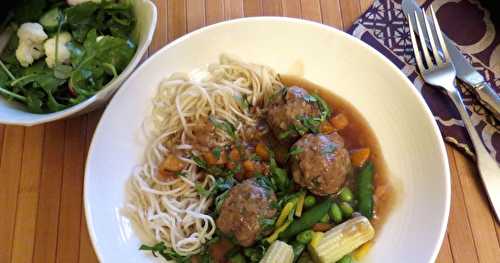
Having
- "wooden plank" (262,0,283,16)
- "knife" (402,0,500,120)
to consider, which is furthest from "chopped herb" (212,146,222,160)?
"knife" (402,0,500,120)

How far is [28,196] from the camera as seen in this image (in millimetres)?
2477

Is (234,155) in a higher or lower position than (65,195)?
higher

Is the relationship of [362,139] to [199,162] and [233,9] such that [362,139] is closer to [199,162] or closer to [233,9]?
[199,162]

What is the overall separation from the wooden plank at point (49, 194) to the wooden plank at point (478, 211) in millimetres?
2015

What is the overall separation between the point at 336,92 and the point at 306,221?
730 mm

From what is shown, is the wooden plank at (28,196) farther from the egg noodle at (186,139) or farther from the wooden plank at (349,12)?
the wooden plank at (349,12)

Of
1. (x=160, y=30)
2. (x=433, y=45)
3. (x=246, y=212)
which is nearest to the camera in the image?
(x=246, y=212)

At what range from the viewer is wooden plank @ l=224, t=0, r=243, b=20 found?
9.30 feet

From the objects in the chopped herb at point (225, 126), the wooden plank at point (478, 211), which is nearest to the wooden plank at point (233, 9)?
the chopped herb at point (225, 126)

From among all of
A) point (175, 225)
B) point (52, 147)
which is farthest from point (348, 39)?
point (52, 147)

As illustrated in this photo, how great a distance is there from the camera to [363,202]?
2.32m

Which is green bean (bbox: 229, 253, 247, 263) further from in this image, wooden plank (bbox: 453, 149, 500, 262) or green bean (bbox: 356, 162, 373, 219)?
wooden plank (bbox: 453, 149, 500, 262)

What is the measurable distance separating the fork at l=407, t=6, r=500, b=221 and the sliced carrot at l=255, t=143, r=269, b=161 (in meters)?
0.93

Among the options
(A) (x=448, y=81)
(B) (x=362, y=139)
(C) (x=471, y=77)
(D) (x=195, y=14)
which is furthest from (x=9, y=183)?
(C) (x=471, y=77)
